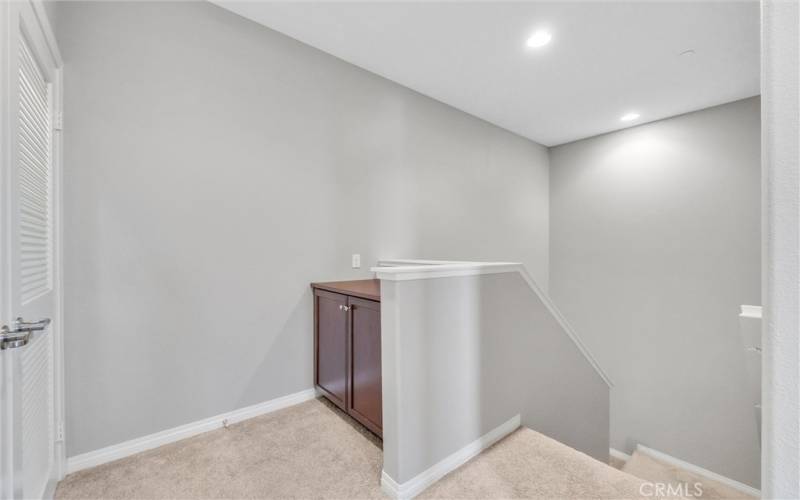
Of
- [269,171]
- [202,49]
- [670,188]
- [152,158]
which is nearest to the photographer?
[152,158]

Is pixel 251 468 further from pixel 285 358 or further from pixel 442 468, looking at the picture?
pixel 442 468

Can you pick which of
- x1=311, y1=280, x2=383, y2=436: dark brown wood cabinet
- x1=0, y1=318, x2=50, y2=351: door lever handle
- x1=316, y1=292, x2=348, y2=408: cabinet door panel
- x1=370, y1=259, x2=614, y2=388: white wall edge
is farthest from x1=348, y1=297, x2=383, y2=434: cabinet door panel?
x1=0, y1=318, x2=50, y2=351: door lever handle

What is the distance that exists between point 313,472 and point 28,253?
1.56 m

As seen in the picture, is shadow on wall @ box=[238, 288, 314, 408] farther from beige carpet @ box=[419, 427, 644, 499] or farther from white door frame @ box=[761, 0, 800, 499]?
white door frame @ box=[761, 0, 800, 499]

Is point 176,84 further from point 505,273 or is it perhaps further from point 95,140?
point 505,273

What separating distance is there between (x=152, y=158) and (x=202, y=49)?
77cm

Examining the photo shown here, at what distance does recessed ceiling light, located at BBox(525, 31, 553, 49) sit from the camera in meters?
2.53

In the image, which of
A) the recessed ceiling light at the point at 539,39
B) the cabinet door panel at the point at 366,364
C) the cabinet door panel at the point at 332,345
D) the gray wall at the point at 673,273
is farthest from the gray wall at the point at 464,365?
the gray wall at the point at 673,273

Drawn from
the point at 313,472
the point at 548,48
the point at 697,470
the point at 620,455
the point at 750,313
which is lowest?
the point at 620,455

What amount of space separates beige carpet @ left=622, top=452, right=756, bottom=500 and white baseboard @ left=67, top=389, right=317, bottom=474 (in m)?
3.74

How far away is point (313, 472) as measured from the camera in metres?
1.77

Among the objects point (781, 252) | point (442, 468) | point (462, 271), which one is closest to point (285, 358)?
point (442, 468)

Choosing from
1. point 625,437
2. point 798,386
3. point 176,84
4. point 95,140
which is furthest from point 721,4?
point 625,437

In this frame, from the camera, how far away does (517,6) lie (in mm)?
2262
